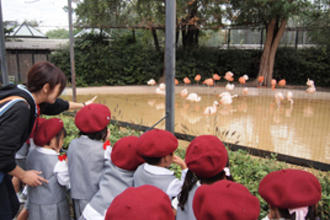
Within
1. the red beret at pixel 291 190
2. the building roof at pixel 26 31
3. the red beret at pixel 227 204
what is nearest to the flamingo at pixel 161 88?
the red beret at pixel 291 190

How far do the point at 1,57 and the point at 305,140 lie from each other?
4.95 meters

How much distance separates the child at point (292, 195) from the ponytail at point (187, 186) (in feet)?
1.15

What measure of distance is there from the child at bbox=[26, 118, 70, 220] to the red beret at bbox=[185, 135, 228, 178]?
1.00 meters

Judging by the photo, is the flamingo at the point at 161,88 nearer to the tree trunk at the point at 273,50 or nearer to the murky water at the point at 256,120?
the murky water at the point at 256,120

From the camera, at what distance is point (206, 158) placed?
1.42m

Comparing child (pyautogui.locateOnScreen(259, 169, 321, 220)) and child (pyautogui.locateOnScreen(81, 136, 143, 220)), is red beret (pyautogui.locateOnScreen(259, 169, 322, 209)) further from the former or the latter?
child (pyautogui.locateOnScreen(81, 136, 143, 220))

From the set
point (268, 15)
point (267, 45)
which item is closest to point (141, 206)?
point (268, 15)

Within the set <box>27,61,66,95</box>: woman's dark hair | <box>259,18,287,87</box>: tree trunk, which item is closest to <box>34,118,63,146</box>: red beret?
<box>27,61,66,95</box>: woman's dark hair

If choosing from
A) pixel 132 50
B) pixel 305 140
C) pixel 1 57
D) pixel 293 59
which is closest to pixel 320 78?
pixel 293 59

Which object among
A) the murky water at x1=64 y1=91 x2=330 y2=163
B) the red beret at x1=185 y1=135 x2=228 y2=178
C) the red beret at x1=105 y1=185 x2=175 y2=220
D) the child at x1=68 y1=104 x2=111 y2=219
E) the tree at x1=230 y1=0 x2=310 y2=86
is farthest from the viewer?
the tree at x1=230 y1=0 x2=310 y2=86

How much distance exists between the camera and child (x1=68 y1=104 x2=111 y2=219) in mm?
1936

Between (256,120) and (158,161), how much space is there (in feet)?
18.1

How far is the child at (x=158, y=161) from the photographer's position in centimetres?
162

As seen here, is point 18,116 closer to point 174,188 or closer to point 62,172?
point 62,172
